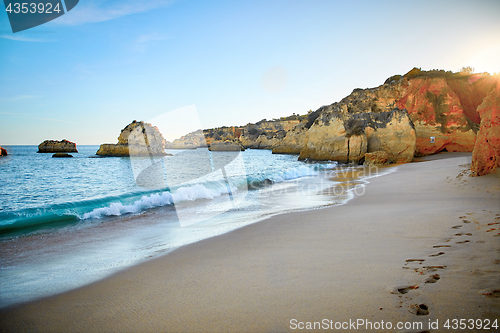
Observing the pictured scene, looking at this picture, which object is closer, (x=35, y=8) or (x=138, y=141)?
(x=35, y=8)

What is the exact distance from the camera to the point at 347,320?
1714 mm

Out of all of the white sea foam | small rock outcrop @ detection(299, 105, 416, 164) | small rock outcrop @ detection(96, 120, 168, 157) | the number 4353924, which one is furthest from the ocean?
small rock outcrop @ detection(96, 120, 168, 157)

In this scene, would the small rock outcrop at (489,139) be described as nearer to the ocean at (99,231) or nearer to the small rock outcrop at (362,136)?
the ocean at (99,231)

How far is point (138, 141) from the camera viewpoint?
44.2 meters

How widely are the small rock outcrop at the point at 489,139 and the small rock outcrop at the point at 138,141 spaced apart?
139ft

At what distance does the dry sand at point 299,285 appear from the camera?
179 cm

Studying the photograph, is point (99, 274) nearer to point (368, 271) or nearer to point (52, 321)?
point (52, 321)

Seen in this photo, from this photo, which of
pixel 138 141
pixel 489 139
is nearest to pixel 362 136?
pixel 489 139

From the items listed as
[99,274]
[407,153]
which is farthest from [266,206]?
[407,153]

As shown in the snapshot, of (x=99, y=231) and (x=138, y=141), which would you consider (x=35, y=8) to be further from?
(x=138, y=141)

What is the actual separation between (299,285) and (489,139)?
7.83m

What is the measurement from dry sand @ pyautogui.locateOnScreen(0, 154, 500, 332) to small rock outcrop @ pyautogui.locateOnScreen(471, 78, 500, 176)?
4.04 m

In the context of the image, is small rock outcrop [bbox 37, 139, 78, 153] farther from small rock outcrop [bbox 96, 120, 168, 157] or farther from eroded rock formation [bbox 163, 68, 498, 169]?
eroded rock formation [bbox 163, 68, 498, 169]

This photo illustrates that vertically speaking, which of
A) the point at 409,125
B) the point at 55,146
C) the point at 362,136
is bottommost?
the point at 362,136
